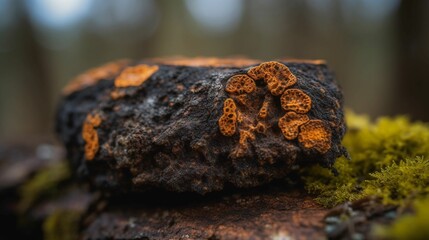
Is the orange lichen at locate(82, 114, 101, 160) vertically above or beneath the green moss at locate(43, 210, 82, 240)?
above

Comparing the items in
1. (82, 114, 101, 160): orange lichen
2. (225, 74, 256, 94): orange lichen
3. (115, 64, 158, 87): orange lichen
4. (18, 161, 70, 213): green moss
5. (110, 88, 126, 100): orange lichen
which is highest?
(115, 64, 158, 87): orange lichen

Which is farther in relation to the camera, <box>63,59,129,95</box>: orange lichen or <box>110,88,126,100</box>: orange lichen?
<box>63,59,129,95</box>: orange lichen

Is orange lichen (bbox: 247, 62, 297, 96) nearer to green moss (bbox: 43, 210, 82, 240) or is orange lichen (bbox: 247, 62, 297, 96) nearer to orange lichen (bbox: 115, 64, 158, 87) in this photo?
orange lichen (bbox: 115, 64, 158, 87)

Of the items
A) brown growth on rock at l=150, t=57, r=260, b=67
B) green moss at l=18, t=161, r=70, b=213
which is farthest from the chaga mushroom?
green moss at l=18, t=161, r=70, b=213

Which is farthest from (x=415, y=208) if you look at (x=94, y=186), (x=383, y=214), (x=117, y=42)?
(x=117, y=42)

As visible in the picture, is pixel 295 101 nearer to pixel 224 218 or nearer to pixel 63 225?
pixel 224 218

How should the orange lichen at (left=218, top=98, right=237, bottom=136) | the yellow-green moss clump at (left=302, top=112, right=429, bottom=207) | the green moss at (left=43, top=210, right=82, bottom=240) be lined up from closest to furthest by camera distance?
the yellow-green moss clump at (left=302, top=112, right=429, bottom=207)
the orange lichen at (left=218, top=98, right=237, bottom=136)
the green moss at (left=43, top=210, right=82, bottom=240)
